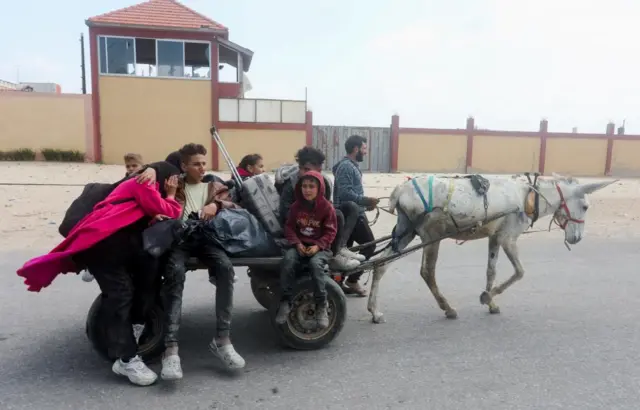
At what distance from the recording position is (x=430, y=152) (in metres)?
23.1

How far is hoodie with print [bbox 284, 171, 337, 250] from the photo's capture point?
375 centimetres

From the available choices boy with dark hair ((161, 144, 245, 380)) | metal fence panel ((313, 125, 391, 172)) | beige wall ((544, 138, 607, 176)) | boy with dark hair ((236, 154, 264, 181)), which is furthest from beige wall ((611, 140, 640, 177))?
boy with dark hair ((161, 144, 245, 380))

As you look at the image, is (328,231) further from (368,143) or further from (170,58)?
(368,143)

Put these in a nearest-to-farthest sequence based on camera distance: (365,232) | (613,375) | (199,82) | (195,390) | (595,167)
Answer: (195,390) < (613,375) < (365,232) < (199,82) < (595,167)

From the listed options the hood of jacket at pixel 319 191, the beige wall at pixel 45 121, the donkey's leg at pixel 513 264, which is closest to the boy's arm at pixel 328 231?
the hood of jacket at pixel 319 191

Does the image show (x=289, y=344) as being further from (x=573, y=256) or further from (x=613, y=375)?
(x=573, y=256)

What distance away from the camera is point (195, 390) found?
10.1 feet

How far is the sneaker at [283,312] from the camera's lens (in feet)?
11.8

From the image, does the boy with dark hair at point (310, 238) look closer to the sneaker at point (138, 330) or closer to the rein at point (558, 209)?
the sneaker at point (138, 330)

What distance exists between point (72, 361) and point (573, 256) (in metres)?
6.73

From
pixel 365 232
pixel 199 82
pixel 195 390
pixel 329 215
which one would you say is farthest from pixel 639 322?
pixel 199 82

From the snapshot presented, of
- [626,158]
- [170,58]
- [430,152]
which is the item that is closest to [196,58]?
[170,58]

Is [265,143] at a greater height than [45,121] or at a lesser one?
lesser

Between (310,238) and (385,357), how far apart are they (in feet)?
3.53
